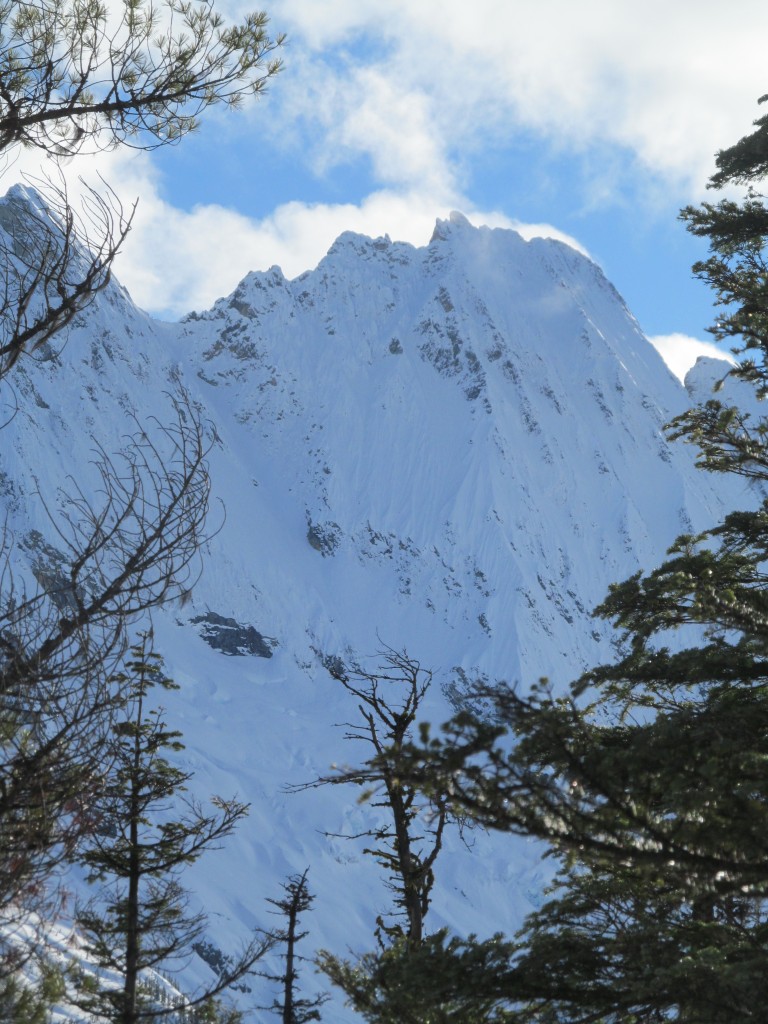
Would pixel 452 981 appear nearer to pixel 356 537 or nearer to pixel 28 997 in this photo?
pixel 28 997

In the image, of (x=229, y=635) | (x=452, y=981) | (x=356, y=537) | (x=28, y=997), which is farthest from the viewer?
(x=356, y=537)

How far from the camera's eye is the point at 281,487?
7372 inches

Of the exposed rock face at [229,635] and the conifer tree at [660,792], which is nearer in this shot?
the conifer tree at [660,792]

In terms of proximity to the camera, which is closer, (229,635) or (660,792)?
(660,792)

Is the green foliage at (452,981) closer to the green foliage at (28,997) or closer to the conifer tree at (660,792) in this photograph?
the conifer tree at (660,792)

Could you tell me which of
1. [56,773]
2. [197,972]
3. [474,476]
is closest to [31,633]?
[56,773]

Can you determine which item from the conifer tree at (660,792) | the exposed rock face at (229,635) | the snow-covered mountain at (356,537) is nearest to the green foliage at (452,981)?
the conifer tree at (660,792)

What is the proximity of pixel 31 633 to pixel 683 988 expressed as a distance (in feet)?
12.3

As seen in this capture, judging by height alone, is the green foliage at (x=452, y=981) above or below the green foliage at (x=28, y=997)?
above

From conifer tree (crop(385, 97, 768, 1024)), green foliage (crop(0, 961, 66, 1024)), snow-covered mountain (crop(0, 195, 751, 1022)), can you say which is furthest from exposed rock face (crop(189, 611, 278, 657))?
green foliage (crop(0, 961, 66, 1024))

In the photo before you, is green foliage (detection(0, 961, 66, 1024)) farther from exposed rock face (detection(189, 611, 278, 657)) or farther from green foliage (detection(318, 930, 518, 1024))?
exposed rock face (detection(189, 611, 278, 657))

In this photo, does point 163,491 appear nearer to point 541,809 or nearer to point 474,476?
point 541,809

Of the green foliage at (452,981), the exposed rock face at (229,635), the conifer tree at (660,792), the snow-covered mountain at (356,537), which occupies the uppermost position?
the snow-covered mountain at (356,537)

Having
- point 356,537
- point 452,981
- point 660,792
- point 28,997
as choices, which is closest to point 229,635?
point 356,537
